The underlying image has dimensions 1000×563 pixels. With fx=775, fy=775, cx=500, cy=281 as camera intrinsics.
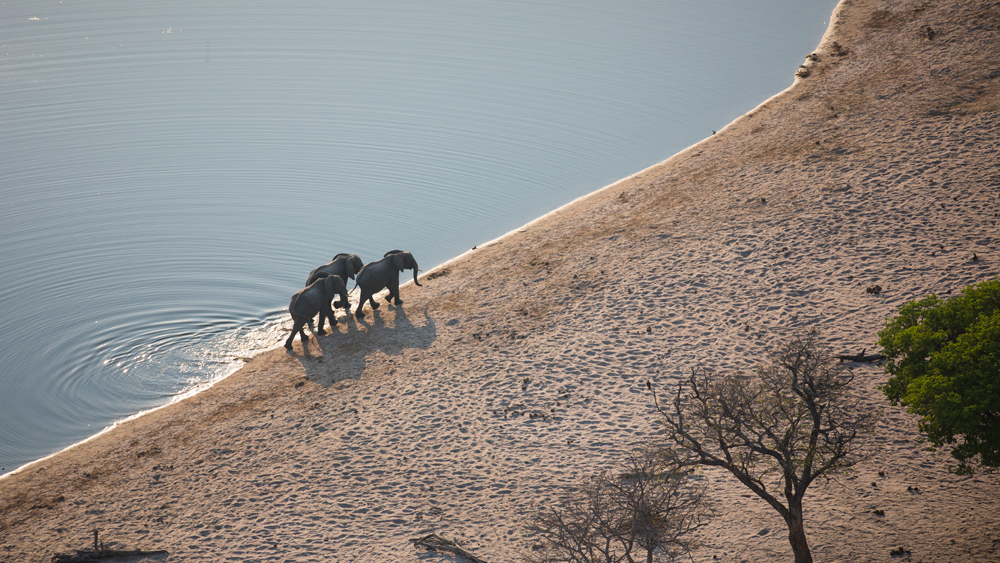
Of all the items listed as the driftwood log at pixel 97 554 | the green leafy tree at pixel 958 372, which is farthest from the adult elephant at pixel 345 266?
the green leafy tree at pixel 958 372

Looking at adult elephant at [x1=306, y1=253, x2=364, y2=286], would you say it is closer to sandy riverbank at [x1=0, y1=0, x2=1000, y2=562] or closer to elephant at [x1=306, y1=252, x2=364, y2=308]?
elephant at [x1=306, y1=252, x2=364, y2=308]

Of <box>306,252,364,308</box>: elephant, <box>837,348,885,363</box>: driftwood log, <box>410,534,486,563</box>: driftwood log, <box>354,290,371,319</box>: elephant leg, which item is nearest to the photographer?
<box>410,534,486,563</box>: driftwood log

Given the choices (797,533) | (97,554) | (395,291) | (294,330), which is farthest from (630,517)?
(395,291)

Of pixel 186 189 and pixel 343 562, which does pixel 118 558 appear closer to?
pixel 343 562

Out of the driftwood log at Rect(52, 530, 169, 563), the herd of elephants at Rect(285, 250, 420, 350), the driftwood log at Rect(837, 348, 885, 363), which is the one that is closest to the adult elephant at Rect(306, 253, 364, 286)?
the herd of elephants at Rect(285, 250, 420, 350)

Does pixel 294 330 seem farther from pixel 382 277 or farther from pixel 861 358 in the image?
pixel 861 358

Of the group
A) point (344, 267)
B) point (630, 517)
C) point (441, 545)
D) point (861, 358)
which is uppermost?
point (344, 267)

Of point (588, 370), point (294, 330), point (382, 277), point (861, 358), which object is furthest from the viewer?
point (382, 277)
